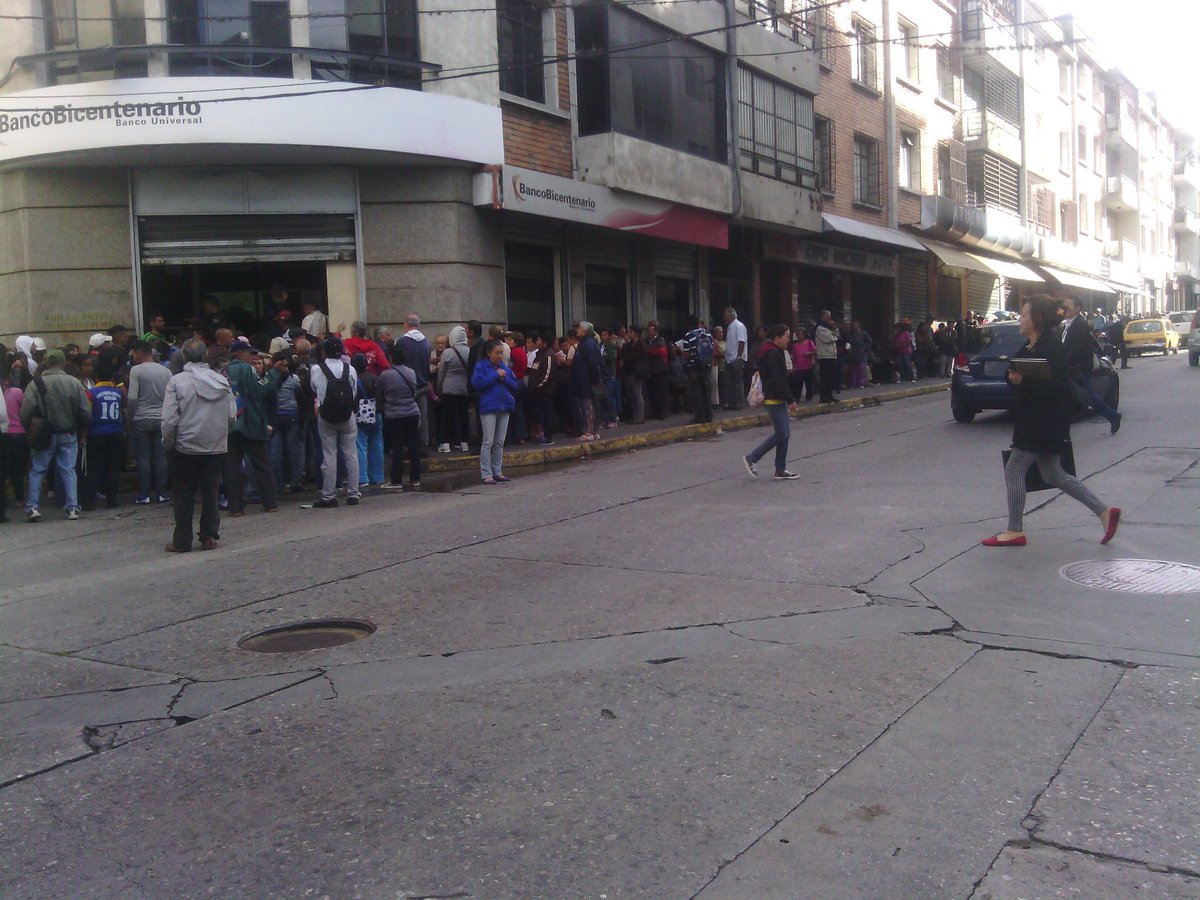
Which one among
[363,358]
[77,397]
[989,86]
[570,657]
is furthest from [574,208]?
[989,86]

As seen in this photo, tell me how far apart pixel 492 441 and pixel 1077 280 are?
41644 mm

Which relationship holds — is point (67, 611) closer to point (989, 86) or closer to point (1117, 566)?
point (1117, 566)

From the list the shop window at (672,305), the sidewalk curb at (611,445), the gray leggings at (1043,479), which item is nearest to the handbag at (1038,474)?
the gray leggings at (1043,479)

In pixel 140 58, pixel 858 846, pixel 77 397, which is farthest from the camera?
pixel 140 58

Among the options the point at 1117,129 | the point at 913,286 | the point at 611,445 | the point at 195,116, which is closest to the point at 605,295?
the point at 611,445

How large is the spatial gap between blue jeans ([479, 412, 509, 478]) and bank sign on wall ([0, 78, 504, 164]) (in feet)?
16.7

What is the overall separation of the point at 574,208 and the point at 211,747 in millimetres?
14632

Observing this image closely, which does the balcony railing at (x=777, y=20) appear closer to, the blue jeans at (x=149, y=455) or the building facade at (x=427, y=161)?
the building facade at (x=427, y=161)

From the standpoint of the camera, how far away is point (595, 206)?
1906 centimetres

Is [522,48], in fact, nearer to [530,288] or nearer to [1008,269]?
[530,288]

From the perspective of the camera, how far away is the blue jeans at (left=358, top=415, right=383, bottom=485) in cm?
1317

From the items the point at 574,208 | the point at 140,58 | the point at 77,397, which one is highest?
the point at 140,58

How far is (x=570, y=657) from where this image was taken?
6.06 meters

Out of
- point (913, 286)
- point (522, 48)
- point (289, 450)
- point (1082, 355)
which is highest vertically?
point (522, 48)
